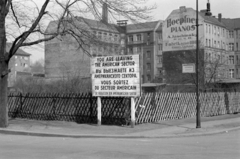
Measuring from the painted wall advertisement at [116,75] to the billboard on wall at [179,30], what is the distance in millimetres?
55837

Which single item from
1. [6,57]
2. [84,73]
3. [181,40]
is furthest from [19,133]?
[181,40]

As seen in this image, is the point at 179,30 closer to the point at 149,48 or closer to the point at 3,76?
the point at 149,48

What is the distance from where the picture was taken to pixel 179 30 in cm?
7719

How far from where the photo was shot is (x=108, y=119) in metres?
19.6

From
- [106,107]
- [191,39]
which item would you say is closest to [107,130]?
[106,107]

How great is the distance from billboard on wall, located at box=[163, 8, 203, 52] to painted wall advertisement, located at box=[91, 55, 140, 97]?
55837 mm

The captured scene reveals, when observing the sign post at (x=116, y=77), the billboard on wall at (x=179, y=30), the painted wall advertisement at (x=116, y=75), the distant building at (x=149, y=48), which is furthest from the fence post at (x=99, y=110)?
the distant building at (x=149, y=48)

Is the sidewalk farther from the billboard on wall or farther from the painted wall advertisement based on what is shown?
the billboard on wall

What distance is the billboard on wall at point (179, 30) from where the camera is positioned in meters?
74.3

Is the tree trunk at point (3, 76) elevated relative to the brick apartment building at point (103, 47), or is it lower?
lower

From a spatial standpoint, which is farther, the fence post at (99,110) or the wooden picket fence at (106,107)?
the wooden picket fence at (106,107)

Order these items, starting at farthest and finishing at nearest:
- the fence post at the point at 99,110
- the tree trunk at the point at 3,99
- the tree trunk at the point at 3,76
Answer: the fence post at the point at 99,110 < the tree trunk at the point at 3,99 < the tree trunk at the point at 3,76

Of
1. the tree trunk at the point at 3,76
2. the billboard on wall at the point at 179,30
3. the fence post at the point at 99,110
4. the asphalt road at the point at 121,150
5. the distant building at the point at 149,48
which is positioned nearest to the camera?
the asphalt road at the point at 121,150

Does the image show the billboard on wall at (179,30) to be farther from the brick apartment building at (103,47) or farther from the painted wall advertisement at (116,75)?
the painted wall advertisement at (116,75)
